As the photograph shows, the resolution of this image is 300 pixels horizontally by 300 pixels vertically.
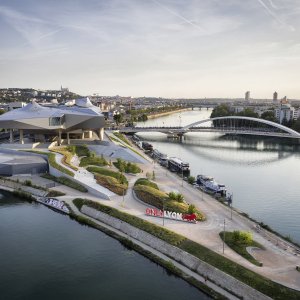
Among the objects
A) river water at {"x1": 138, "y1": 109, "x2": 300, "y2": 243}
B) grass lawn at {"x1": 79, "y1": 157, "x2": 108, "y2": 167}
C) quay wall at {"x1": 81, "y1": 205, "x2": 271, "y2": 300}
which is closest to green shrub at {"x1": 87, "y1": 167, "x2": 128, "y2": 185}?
grass lawn at {"x1": 79, "y1": 157, "x2": 108, "y2": 167}

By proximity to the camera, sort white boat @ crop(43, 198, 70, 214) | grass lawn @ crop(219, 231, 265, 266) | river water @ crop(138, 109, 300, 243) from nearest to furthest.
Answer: grass lawn @ crop(219, 231, 265, 266)
white boat @ crop(43, 198, 70, 214)
river water @ crop(138, 109, 300, 243)

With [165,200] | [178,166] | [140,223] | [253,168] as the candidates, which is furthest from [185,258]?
[253,168]

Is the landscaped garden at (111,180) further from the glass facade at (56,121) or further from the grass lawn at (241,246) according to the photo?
the glass facade at (56,121)

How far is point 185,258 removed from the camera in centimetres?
2159

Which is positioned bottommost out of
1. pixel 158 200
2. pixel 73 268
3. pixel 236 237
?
pixel 73 268

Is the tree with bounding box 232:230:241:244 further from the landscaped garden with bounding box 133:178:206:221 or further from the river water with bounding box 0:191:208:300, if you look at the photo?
the river water with bounding box 0:191:208:300

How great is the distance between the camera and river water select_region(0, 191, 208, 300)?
19.3 meters

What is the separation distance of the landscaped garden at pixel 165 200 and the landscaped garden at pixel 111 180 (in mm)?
2049

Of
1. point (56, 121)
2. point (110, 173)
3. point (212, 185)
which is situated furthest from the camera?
point (56, 121)

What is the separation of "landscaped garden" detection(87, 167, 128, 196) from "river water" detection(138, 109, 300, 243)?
548 inches

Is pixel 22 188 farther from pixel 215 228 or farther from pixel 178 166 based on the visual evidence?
pixel 215 228

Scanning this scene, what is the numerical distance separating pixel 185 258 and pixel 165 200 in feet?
32.5

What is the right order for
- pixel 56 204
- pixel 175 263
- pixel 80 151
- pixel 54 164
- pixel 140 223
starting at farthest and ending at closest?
1. pixel 80 151
2. pixel 54 164
3. pixel 56 204
4. pixel 140 223
5. pixel 175 263

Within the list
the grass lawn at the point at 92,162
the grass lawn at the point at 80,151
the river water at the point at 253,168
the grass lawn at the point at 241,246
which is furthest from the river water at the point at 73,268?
the grass lawn at the point at 80,151
